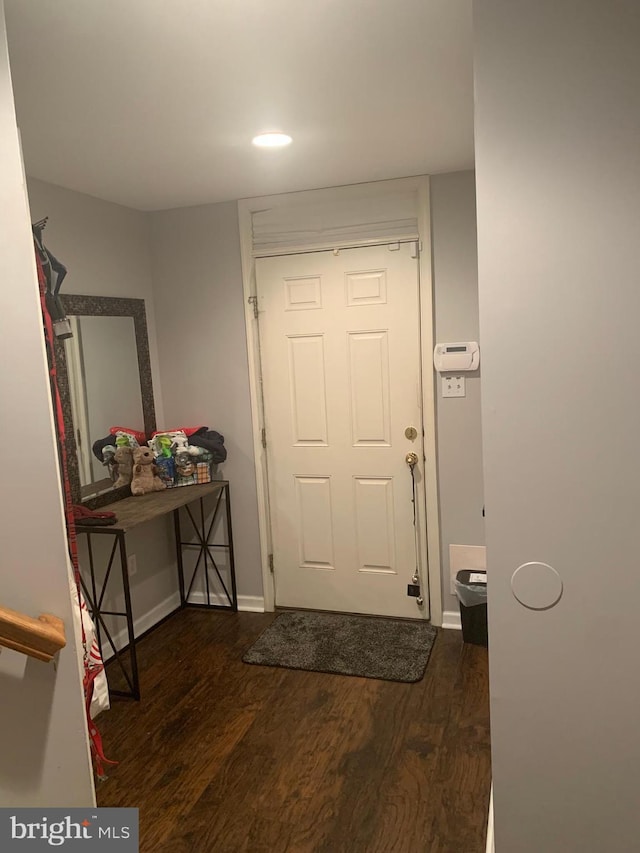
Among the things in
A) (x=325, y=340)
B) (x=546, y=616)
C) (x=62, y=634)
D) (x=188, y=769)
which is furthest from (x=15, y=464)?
(x=325, y=340)

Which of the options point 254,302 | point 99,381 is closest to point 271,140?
point 254,302

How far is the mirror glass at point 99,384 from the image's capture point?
3.11m

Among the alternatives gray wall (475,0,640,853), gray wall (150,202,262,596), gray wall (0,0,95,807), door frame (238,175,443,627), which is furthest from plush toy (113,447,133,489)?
gray wall (475,0,640,853)

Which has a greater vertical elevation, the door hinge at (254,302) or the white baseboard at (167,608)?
the door hinge at (254,302)

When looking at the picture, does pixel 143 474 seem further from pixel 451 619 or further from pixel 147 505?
pixel 451 619

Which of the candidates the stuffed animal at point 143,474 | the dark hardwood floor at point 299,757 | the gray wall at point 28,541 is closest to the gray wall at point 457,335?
the dark hardwood floor at point 299,757

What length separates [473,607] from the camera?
3.23 meters

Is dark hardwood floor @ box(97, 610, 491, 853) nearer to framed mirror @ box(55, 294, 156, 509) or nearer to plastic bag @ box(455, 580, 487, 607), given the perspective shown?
plastic bag @ box(455, 580, 487, 607)

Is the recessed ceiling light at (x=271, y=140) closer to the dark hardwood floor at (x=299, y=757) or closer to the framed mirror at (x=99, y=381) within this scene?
the framed mirror at (x=99, y=381)

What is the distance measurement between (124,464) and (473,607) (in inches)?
75.7

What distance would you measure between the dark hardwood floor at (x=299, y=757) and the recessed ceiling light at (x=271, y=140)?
2340 mm

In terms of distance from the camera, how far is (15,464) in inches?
54.1

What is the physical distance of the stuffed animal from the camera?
3410 mm

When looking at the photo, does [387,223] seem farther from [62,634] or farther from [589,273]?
[62,634]
